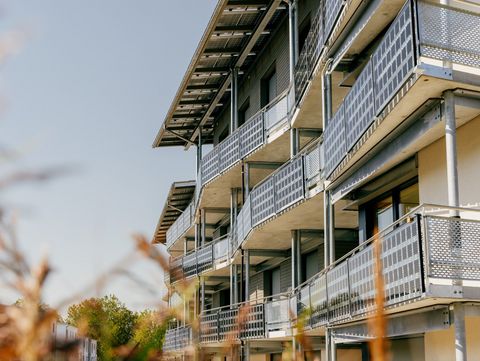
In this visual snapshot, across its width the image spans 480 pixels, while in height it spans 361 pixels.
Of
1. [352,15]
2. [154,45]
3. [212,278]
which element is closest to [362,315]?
[352,15]

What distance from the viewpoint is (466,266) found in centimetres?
1031

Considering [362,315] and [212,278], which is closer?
[362,315]

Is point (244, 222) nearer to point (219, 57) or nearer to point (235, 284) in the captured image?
point (235, 284)

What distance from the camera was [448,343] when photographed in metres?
12.8

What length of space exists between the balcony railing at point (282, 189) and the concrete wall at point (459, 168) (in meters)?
4.33

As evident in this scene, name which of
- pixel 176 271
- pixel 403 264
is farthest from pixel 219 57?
pixel 176 271

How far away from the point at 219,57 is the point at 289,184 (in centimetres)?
858

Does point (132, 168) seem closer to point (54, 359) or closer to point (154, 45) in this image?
point (154, 45)

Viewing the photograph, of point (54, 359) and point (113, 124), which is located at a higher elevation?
point (113, 124)

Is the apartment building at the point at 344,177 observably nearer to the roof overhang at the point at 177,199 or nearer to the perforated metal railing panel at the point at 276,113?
the perforated metal railing panel at the point at 276,113

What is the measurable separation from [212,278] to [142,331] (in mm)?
31816

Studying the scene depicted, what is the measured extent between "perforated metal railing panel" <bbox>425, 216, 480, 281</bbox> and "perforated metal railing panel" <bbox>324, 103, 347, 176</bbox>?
4.60 m

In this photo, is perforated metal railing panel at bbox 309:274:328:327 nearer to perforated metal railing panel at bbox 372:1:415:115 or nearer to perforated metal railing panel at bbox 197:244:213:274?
perforated metal railing panel at bbox 372:1:415:115

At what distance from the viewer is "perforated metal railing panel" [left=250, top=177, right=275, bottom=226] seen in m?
21.1
